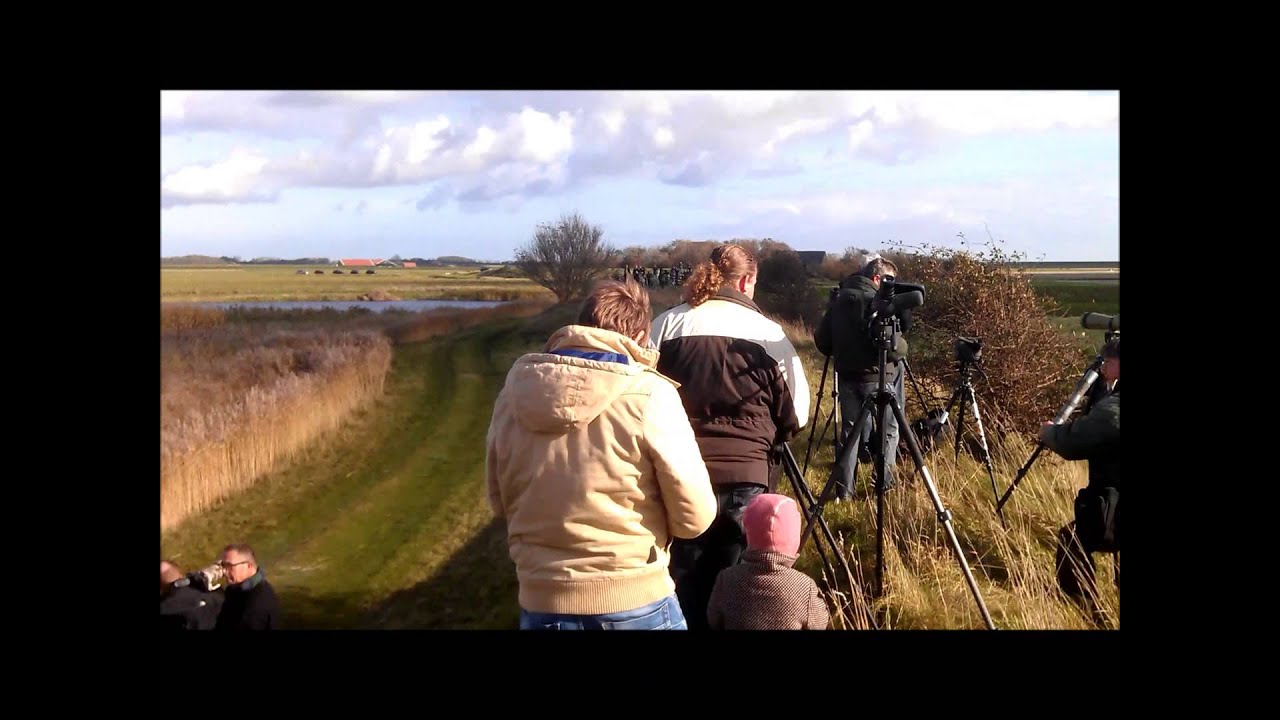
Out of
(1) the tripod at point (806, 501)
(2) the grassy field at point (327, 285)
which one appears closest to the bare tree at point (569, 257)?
(2) the grassy field at point (327, 285)

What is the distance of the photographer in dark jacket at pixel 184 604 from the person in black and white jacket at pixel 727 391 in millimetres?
1512

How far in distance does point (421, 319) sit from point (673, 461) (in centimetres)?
682

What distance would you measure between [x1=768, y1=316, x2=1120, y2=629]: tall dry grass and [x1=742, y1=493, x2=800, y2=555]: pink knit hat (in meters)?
1.26

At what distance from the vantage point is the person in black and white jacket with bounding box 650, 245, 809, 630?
10.6ft

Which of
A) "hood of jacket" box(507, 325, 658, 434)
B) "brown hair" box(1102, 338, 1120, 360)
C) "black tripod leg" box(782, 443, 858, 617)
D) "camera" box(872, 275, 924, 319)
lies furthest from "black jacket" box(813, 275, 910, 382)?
"hood of jacket" box(507, 325, 658, 434)

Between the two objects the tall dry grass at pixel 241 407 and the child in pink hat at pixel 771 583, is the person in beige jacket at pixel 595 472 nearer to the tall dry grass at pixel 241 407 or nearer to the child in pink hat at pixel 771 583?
the child in pink hat at pixel 771 583

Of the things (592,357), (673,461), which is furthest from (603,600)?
(592,357)

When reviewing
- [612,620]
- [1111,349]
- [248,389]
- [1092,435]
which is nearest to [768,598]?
[612,620]

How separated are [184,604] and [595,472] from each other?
126 cm

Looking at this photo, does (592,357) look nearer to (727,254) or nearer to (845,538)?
(727,254)

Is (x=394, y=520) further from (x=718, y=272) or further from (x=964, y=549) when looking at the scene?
(x=718, y=272)

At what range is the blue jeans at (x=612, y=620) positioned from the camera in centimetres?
240

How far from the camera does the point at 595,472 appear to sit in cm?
231

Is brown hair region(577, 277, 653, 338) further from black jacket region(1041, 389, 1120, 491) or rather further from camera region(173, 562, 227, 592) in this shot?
black jacket region(1041, 389, 1120, 491)
